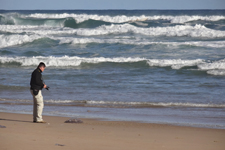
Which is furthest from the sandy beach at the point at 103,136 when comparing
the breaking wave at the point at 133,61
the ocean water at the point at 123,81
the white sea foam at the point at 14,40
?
the white sea foam at the point at 14,40

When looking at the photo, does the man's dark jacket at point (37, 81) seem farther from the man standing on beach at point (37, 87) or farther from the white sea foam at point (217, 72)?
the white sea foam at point (217, 72)

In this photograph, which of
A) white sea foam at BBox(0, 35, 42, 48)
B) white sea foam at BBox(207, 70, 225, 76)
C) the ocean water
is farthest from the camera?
white sea foam at BBox(0, 35, 42, 48)

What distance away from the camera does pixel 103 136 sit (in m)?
5.74

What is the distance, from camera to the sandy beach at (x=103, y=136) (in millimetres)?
5043

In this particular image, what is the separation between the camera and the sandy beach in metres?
5.04

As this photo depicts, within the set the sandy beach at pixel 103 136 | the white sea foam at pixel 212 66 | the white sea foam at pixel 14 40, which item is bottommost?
the sandy beach at pixel 103 136

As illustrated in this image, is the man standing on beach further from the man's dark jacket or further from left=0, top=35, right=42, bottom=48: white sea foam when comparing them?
left=0, top=35, right=42, bottom=48: white sea foam

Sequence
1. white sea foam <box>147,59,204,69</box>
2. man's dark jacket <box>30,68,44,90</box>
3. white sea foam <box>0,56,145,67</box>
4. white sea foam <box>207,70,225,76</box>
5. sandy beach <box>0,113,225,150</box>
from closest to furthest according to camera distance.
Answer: sandy beach <box>0,113,225,150</box> → man's dark jacket <box>30,68,44,90</box> → white sea foam <box>207,70,225,76</box> → white sea foam <box>147,59,204,69</box> → white sea foam <box>0,56,145,67</box>

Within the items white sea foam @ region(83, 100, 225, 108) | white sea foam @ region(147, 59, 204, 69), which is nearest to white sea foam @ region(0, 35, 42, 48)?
white sea foam @ region(147, 59, 204, 69)

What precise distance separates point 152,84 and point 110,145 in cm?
649

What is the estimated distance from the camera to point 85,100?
940cm

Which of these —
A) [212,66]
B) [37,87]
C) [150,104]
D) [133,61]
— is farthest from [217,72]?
[37,87]

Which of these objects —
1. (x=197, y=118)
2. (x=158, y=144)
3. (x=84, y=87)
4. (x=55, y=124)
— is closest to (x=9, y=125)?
(x=55, y=124)

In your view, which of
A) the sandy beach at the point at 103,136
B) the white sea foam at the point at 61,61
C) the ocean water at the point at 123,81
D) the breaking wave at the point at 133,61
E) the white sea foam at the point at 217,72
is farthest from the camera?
the white sea foam at the point at 61,61
